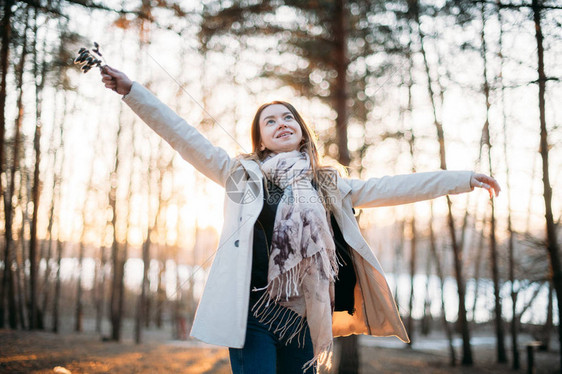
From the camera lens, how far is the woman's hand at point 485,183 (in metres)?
1.93

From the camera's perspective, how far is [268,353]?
1683 mm

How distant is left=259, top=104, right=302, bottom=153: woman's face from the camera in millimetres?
2111

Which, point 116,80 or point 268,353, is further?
point 116,80

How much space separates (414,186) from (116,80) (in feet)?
5.03

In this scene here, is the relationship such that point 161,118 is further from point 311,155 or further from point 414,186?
point 414,186

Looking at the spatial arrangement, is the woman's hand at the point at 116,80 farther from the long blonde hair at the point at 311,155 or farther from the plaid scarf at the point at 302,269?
the plaid scarf at the point at 302,269

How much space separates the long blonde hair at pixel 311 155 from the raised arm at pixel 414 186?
0.13 m

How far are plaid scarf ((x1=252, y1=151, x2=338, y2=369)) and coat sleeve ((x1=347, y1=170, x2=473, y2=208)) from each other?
284 millimetres

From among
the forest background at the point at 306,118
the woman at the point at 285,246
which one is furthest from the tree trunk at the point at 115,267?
the woman at the point at 285,246

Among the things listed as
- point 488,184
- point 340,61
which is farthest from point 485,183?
point 340,61

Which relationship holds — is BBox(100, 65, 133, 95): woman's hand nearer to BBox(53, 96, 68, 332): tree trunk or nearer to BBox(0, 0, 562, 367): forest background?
BBox(0, 0, 562, 367): forest background

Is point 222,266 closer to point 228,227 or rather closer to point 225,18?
point 228,227

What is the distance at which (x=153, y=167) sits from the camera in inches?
516

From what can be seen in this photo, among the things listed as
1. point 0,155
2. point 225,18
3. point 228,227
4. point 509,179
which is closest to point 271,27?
point 225,18
